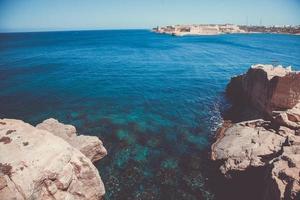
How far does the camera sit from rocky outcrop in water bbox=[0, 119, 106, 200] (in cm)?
1003

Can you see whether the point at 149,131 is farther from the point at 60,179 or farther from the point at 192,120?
the point at 60,179

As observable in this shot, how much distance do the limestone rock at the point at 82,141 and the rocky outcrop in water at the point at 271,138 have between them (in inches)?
352

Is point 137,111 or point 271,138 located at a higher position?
point 271,138

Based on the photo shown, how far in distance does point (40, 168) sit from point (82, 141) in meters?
5.31

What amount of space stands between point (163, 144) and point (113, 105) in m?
10.4

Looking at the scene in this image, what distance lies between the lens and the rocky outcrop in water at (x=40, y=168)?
10031 mm

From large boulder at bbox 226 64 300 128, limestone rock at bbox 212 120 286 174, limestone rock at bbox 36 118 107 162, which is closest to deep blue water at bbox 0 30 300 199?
limestone rock at bbox 36 118 107 162

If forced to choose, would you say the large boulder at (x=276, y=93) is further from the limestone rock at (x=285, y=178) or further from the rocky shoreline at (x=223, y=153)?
the limestone rock at (x=285, y=178)

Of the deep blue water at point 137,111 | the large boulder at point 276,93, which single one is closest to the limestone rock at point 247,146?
the deep blue water at point 137,111

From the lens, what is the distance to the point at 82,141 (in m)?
15.8

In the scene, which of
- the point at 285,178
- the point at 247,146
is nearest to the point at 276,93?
the point at 247,146

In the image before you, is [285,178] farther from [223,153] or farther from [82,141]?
[82,141]

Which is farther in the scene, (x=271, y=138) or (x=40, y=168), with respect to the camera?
(x=271, y=138)

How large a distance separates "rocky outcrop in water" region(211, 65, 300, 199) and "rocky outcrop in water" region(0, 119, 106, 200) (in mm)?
9465
